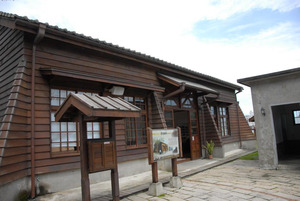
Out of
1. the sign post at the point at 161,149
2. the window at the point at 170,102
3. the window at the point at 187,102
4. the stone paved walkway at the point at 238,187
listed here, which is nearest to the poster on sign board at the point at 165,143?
the sign post at the point at 161,149

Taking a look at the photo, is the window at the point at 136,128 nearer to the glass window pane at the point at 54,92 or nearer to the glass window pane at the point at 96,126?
the glass window pane at the point at 96,126

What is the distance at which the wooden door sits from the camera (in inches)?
432

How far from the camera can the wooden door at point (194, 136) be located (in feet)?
36.0

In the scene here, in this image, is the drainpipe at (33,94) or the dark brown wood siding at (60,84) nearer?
the drainpipe at (33,94)

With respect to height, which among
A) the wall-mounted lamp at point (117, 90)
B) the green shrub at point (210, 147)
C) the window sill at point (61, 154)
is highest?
the wall-mounted lamp at point (117, 90)

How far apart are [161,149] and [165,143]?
21 cm

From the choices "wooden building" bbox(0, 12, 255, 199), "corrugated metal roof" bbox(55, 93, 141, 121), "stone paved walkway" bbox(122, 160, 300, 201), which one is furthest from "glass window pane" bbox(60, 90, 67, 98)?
"stone paved walkway" bbox(122, 160, 300, 201)

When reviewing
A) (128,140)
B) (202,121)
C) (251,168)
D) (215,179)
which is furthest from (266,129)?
(128,140)

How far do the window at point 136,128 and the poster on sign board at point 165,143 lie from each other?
7.51ft

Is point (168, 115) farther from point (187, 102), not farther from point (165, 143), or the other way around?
point (165, 143)

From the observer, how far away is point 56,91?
6340mm

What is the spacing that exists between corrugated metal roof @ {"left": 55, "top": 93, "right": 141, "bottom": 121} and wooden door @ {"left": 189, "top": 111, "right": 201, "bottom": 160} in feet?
22.9

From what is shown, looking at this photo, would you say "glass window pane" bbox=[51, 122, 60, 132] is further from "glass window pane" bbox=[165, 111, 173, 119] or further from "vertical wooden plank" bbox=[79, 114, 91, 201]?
"glass window pane" bbox=[165, 111, 173, 119]

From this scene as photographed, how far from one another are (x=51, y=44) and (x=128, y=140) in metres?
3.85
